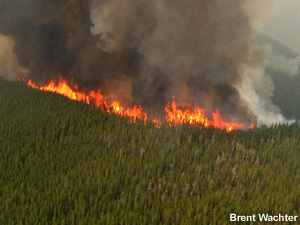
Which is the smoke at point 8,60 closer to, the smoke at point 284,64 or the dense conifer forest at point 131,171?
the dense conifer forest at point 131,171

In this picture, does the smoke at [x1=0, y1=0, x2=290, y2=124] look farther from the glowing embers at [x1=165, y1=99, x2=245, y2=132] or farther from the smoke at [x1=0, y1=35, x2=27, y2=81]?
the smoke at [x1=0, y1=35, x2=27, y2=81]

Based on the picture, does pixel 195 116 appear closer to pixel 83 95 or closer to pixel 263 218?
pixel 83 95

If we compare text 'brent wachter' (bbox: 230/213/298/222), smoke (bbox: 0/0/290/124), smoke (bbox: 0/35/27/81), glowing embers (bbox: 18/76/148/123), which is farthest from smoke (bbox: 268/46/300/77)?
text 'brent wachter' (bbox: 230/213/298/222)

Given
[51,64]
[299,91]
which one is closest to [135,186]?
[51,64]

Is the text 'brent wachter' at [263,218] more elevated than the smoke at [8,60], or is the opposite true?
the smoke at [8,60]

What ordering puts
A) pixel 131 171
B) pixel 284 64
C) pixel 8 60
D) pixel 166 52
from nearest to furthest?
pixel 131 171, pixel 166 52, pixel 8 60, pixel 284 64

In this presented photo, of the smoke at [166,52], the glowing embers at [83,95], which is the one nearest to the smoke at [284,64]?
the smoke at [166,52]

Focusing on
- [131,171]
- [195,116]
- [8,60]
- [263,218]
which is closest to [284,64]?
[195,116]

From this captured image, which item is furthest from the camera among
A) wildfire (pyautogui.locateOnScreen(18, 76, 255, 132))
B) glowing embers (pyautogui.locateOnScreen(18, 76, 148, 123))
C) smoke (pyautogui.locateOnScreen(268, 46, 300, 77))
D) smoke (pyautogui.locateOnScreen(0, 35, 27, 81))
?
smoke (pyautogui.locateOnScreen(268, 46, 300, 77))

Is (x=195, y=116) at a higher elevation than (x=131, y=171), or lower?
higher

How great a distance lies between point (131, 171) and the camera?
1391 cm

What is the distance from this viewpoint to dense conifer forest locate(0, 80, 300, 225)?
10703 millimetres

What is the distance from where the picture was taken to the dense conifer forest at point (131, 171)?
10703 millimetres

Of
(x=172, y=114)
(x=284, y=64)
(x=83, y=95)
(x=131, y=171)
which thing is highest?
(x=284, y=64)
